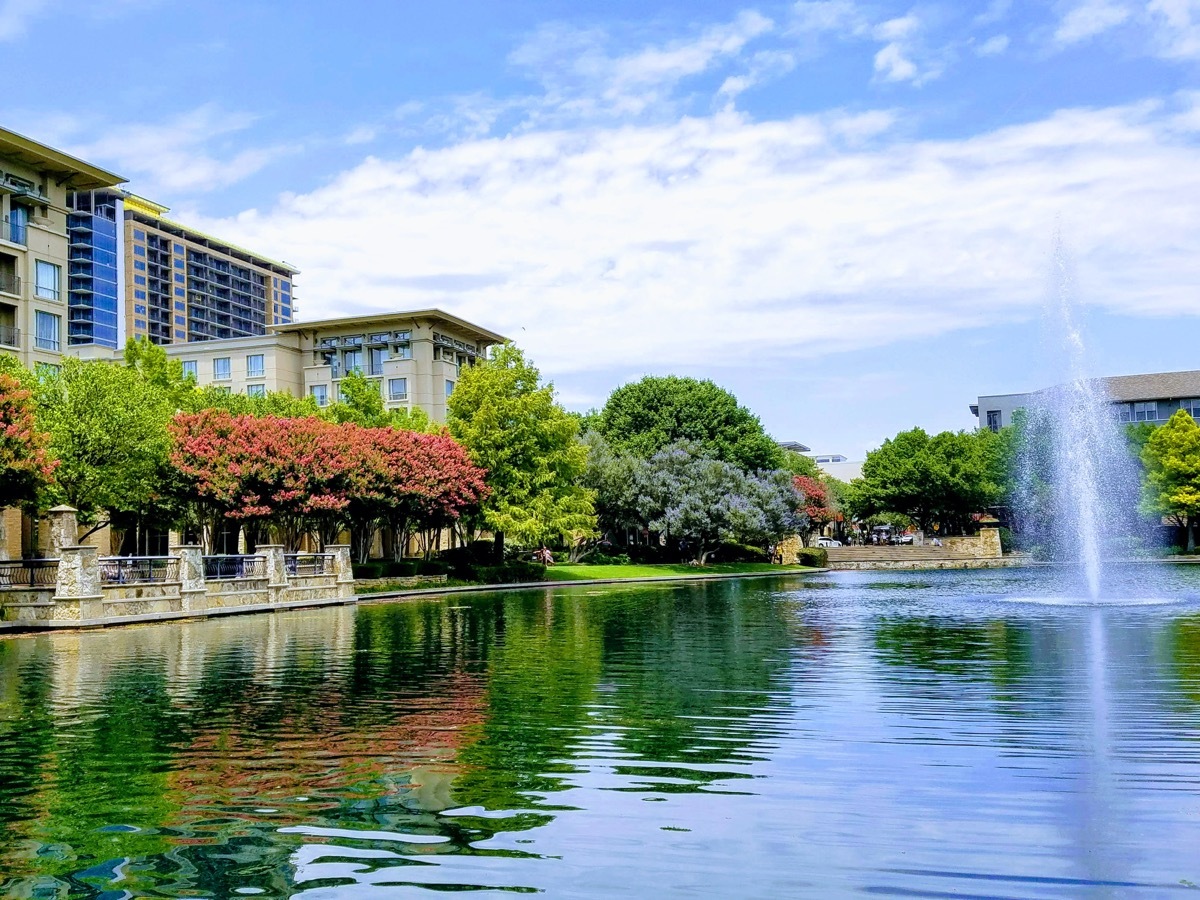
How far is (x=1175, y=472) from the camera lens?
7862cm

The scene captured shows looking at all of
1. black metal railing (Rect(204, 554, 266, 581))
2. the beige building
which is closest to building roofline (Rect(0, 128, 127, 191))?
black metal railing (Rect(204, 554, 266, 581))

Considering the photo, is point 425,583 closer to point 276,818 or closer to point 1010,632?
point 1010,632

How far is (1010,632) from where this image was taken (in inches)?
904

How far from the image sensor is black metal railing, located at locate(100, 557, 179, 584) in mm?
32906

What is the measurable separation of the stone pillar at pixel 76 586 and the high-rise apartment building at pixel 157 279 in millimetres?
114957

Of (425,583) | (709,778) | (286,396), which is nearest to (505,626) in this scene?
(709,778)

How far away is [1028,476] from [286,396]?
58.6 m

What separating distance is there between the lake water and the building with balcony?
37.9 meters

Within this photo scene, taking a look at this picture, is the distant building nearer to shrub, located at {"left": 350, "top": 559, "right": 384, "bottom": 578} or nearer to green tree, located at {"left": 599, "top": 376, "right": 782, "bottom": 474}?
green tree, located at {"left": 599, "top": 376, "right": 782, "bottom": 474}

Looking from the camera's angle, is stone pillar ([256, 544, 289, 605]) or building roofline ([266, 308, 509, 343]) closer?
stone pillar ([256, 544, 289, 605])

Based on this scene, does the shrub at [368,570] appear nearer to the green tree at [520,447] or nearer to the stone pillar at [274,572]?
the green tree at [520,447]

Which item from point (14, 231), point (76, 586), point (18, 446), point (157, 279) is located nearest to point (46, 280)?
point (14, 231)

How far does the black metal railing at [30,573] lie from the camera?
101 feet

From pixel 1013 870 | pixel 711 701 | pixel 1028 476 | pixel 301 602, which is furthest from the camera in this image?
pixel 1028 476
